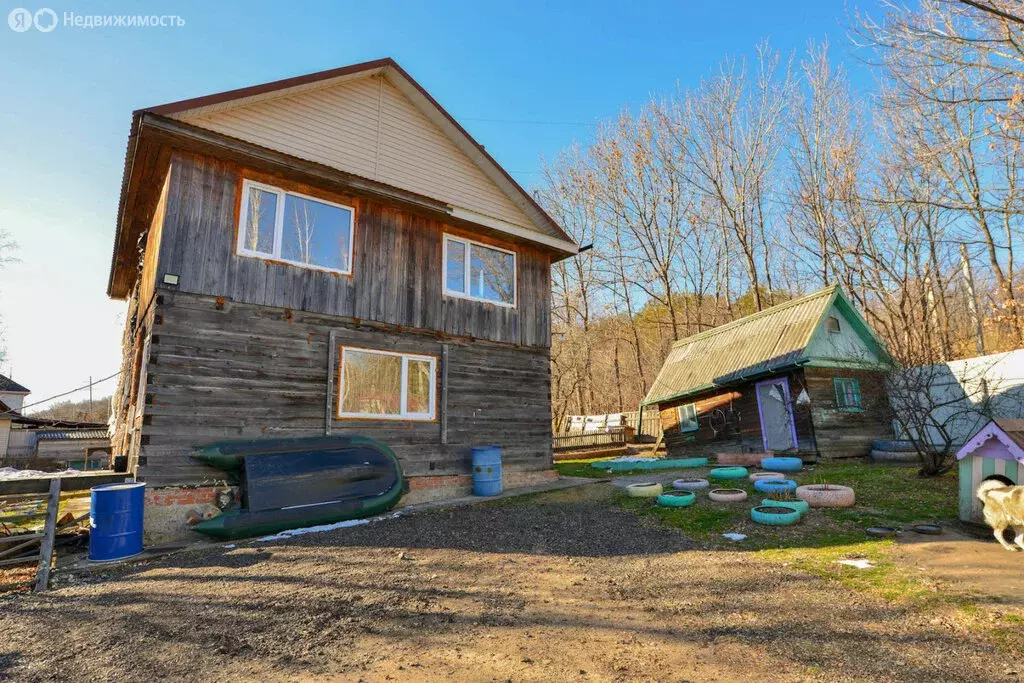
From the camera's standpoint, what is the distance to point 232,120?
31.6 ft

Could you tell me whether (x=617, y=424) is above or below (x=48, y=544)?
above

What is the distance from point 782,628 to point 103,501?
8074mm

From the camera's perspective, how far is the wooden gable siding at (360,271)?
8.71 meters

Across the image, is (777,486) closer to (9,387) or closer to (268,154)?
(268,154)

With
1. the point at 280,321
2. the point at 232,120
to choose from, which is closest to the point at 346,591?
the point at 280,321

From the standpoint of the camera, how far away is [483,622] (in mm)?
4465

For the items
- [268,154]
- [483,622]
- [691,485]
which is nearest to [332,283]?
[268,154]

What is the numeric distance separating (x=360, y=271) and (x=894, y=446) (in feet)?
50.5

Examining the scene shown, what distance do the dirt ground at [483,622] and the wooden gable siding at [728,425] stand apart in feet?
34.2

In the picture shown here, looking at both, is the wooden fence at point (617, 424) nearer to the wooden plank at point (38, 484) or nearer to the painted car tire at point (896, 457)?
the painted car tire at point (896, 457)

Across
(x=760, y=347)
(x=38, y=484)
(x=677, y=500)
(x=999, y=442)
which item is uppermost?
(x=760, y=347)

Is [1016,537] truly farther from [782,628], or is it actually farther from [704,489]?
[704,489]

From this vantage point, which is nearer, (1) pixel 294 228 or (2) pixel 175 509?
(2) pixel 175 509

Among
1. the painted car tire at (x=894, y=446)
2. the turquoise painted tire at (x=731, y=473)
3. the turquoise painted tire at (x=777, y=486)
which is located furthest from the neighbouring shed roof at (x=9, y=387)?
the painted car tire at (x=894, y=446)
